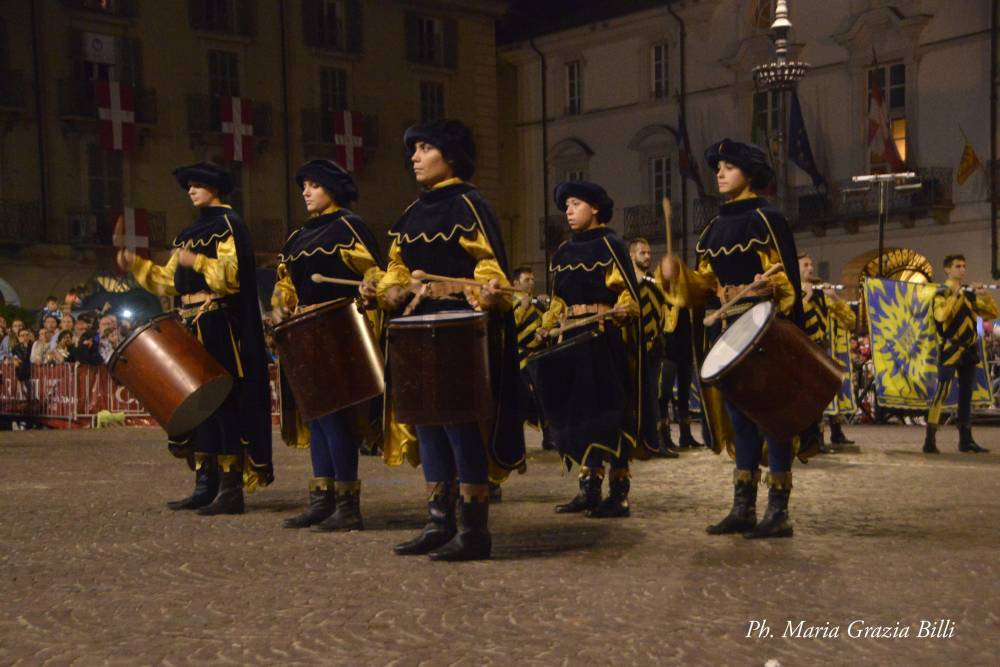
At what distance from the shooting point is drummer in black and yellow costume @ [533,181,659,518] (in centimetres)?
912

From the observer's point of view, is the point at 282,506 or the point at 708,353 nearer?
the point at 708,353

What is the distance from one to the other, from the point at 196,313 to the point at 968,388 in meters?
8.81

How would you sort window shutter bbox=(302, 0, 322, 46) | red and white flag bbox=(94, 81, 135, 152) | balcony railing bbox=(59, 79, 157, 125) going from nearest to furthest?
balcony railing bbox=(59, 79, 157, 125) < red and white flag bbox=(94, 81, 135, 152) < window shutter bbox=(302, 0, 322, 46)

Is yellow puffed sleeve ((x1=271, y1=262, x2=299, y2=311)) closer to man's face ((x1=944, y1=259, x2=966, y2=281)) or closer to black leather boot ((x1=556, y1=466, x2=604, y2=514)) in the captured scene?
black leather boot ((x1=556, y1=466, x2=604, y2=514))

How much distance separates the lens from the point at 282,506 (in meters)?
9.84

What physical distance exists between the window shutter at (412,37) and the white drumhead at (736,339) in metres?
37.6

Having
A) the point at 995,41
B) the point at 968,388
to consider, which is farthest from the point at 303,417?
the point at 995,41

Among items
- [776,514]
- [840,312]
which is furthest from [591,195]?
[840,312]

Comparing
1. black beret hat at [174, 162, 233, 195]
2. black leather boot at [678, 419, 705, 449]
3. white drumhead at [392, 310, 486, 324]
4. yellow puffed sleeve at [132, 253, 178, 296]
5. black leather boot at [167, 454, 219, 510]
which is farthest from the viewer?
black leather boot at [678, 419, 705, 449]

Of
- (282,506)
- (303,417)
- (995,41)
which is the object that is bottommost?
(282,506)

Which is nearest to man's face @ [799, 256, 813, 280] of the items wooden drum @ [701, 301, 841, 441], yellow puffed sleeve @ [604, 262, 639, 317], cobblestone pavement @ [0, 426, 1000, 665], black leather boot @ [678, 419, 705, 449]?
black leather boot @ [678, 419, 705, 449]

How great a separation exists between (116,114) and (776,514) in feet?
106

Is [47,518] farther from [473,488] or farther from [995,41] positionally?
[995,41]

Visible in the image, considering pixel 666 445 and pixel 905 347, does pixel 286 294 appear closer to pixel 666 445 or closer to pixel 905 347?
pixel 666 445
